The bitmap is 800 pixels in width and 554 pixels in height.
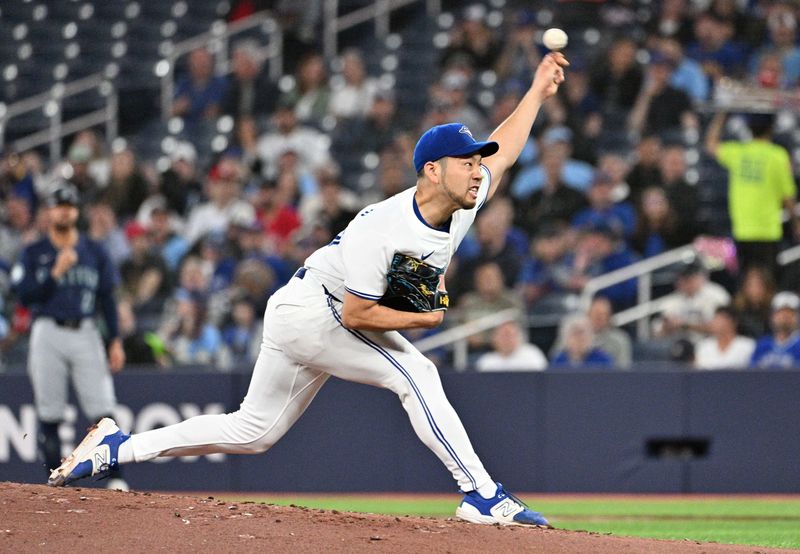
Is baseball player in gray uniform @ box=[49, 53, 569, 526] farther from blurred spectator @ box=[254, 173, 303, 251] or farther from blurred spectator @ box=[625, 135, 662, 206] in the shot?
blurred spectator @ box=[254, 173, 303, 251]

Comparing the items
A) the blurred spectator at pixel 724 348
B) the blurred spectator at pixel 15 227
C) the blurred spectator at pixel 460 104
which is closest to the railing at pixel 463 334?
the blurred spectator at pixel 724 348

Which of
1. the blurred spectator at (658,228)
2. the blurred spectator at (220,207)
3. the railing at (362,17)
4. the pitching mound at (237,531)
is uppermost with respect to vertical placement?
the railing at (362,17)

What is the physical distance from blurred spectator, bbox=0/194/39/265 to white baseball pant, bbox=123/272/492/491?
908 centimetres

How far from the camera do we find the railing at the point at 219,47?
17828mm

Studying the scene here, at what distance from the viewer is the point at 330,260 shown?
632 cm

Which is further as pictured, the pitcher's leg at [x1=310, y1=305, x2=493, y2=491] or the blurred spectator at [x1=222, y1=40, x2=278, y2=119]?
the blurred spectator at [x1=222, y1=40, x2=278, y2=119]

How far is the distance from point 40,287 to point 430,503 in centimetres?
347

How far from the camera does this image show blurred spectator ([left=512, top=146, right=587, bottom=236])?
1352 cm

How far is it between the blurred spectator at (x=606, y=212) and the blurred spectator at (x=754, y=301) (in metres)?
1.39

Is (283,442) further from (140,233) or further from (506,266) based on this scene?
(140,233)

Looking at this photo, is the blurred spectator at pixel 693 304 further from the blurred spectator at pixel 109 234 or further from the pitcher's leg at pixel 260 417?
the pitcher's leg at pixel 260 417

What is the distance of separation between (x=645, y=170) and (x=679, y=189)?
1.39 ft

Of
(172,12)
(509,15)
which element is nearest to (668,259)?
(509,15)

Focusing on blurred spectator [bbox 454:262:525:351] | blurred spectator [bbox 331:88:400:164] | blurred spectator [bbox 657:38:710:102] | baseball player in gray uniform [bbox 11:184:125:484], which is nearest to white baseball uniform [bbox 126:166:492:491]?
baseball player in gray uniform [bbox 11:184:125:484]
